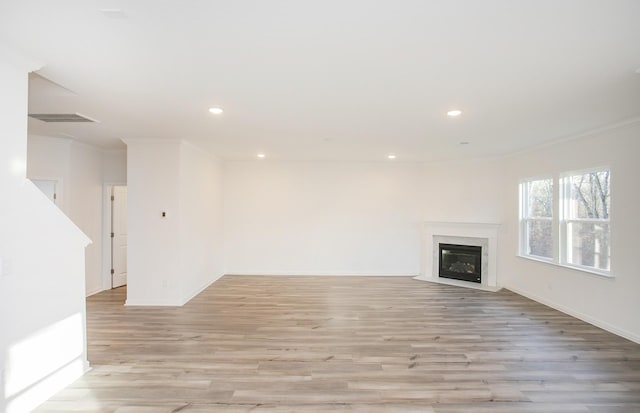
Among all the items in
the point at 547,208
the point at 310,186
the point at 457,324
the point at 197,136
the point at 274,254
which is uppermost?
the point at 197,136

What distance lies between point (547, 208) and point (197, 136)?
18.6ft

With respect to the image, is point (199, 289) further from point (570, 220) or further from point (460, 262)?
point (570, 220)

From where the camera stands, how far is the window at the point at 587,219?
4242 millimetres

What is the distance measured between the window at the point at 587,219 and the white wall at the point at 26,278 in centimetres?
598

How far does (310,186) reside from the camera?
7363 millimetres

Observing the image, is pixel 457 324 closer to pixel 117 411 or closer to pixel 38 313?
pixel 117 411

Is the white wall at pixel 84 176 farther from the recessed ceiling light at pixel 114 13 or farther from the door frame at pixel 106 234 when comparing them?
the recessed ceiling light at pixel 114 13

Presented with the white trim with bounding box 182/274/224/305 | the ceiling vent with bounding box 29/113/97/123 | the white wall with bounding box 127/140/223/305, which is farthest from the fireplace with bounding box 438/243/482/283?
the ceiling vent with bounding box 29/113/97/123

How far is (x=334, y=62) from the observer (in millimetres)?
2326

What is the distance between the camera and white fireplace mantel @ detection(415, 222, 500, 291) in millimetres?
6387

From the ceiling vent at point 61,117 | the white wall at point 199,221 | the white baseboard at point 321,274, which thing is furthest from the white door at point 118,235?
the ceiling vent at point 61,117

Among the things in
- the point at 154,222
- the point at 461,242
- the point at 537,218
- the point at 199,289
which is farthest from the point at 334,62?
the point at 461,242

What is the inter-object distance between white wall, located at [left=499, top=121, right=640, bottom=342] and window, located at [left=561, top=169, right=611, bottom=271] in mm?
174

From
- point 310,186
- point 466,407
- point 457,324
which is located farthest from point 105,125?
point 457,324
